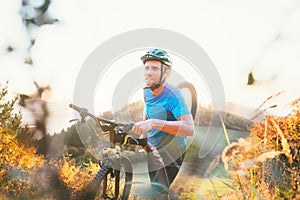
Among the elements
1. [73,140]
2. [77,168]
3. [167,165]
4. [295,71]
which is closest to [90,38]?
[73,140]

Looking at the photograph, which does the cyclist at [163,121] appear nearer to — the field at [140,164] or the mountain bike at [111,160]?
the mountain bike at [111,160]

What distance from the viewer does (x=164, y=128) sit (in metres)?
2.52

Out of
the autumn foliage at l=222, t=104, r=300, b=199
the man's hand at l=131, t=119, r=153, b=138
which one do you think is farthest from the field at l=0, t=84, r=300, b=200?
the man's hand at l=131, t=119, r=153, b=138

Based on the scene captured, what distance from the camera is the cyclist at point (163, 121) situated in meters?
2.54

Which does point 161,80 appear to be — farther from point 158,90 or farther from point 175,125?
point 175,125

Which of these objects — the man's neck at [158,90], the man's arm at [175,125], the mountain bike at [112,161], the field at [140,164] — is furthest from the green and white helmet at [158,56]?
the field at [140,164]

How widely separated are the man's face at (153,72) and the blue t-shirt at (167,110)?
0.31 feet

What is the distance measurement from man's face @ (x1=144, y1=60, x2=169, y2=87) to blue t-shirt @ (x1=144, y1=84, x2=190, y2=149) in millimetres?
94

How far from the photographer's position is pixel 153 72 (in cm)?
261

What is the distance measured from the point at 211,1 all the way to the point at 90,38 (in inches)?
46.4

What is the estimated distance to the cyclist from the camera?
8.32 feet

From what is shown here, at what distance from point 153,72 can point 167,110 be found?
12.1 inches

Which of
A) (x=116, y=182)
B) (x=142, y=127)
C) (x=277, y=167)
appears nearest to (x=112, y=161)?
(x=116, y=182)

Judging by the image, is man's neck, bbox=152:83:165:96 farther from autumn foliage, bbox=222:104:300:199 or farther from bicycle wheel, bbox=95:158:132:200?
autumn foliage, bbox=222:104:300:199
